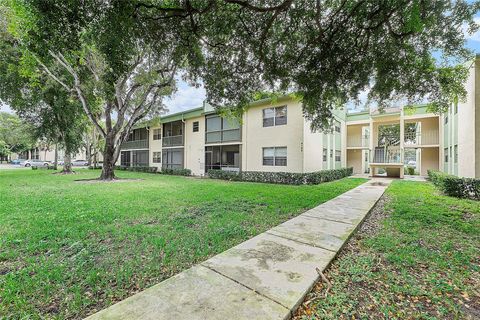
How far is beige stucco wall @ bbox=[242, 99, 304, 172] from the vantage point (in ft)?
45.8

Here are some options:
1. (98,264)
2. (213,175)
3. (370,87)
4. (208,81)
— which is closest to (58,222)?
(98,264)

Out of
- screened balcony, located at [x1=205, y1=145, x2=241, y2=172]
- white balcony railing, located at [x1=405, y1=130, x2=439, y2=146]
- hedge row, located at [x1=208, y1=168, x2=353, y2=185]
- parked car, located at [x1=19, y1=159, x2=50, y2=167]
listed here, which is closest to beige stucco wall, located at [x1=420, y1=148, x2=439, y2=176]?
white balcony railing, located at [x1=405, y1=130, x2=439, y2=146]

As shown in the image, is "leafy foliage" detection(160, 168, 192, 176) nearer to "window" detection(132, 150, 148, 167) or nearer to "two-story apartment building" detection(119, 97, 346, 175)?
"two-story apartment building" detection(119, 97, 346, 175)

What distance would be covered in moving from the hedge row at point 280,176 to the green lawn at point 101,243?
5.83 m

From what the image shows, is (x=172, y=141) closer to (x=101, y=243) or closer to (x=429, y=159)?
(x=101, y=243)

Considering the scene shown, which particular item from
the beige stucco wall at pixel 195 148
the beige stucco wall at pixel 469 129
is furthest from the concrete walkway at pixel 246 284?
the beige stucco wall at pixel 195 148

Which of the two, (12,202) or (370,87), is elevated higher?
(370,87)

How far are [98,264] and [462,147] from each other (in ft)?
52.4

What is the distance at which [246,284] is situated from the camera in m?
2.64

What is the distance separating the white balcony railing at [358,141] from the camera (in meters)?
21.9

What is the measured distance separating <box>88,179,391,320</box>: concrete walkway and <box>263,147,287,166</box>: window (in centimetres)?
1033

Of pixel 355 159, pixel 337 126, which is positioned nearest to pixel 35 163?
pixel 337 126

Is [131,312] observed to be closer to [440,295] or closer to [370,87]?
[440,295]

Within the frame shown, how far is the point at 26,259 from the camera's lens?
343 centimetres
